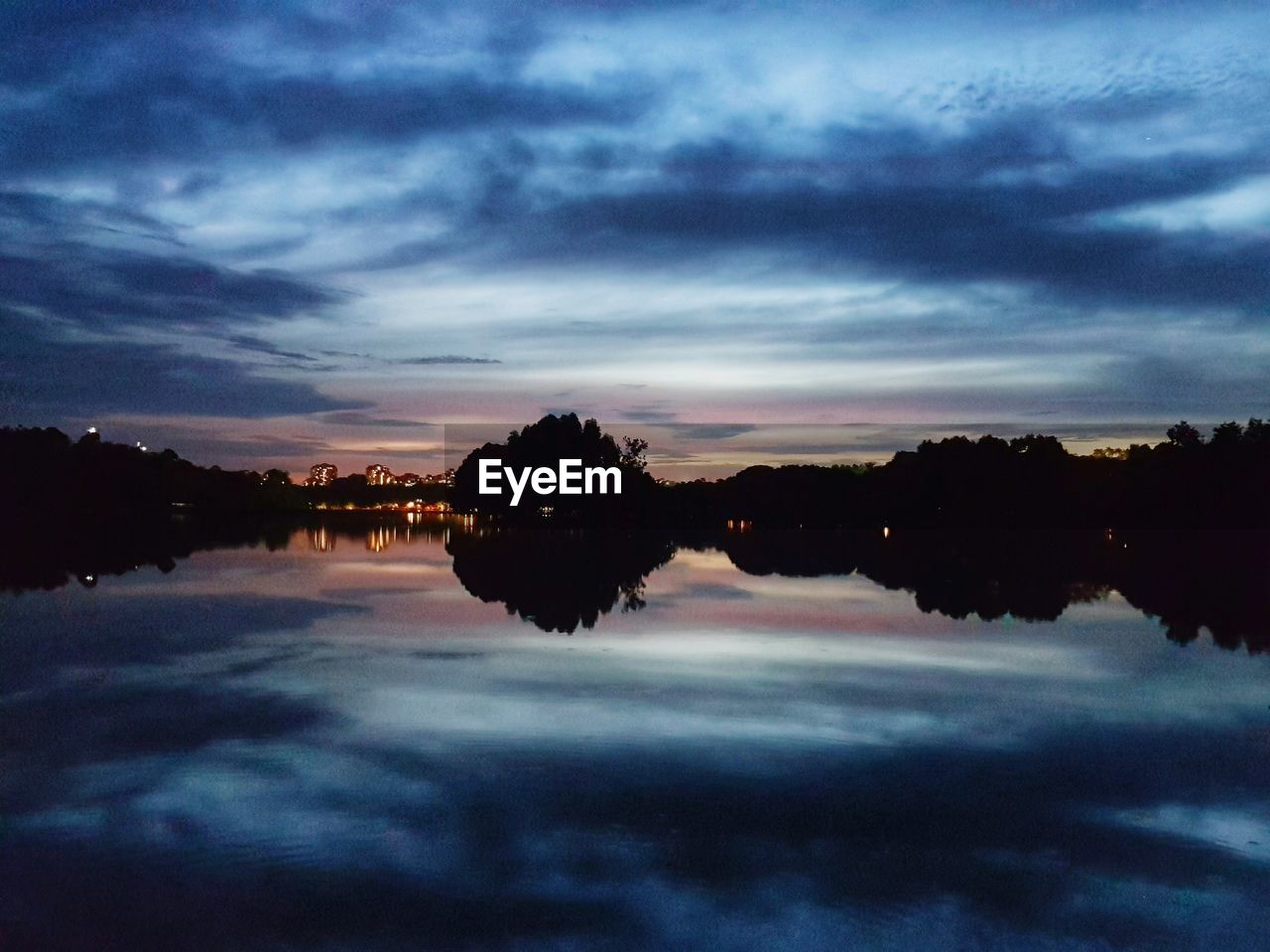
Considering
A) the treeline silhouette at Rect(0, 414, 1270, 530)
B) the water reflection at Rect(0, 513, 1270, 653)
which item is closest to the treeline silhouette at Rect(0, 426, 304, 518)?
the treeline silhouette at Rect(0, 414, 1270, 530)

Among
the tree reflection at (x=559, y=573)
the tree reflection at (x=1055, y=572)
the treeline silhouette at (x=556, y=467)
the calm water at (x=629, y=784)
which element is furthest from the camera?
the treeline silhouette at (x=556, y=467)

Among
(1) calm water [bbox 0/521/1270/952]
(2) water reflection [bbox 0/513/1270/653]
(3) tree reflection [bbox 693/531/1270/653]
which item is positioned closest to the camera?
(1) calm water [bbox 0/521/1270/952]

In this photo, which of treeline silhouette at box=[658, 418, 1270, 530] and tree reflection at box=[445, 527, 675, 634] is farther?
treeline silhouette at box=[658, 418, 1270, 530]

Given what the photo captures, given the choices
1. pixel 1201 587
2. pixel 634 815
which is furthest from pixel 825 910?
pixel 1201 587

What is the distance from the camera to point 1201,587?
40.6m

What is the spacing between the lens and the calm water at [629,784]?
9.02 metres

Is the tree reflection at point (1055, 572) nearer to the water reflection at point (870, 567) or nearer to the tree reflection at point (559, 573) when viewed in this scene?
the water reflection at point (870, 567)

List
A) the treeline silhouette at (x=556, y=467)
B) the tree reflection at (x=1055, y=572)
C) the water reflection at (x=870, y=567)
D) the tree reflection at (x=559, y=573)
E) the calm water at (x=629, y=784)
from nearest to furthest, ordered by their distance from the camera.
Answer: the calm water at (x=629, y=784) → the tree reflection at (x=559, y=573) → the tree reflection at (x=1055, y=572) → the water reflection at (x=870, y=567) → the treeline silhouette at (x=556, y=467)

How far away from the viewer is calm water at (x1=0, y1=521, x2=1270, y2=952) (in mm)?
9016

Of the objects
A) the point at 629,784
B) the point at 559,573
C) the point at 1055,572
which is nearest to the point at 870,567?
the point at 1055,572

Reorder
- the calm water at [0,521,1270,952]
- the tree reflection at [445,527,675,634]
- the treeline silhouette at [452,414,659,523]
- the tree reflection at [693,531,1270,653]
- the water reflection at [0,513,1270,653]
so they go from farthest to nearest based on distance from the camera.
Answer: the treeline silhouette at [452,414,659,523], the water reflection at [0,513,1270,653], the tree reflection at [693,531,1270,653], the tree reflection at [445,527,675,634], the calm water at [0,521,1270,952]

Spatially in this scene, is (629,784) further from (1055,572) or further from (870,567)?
(1055,572)

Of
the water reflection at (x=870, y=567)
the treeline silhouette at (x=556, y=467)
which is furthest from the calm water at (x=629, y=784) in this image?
the treeline silhouette at (x=556, y=467)

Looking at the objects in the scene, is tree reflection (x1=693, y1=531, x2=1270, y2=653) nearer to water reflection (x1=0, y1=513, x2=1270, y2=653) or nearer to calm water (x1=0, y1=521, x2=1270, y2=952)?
water reflection (x1=0, y1=513, x2=1270, y2=653)
